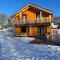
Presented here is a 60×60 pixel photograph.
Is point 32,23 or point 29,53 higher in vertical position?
point 32,23

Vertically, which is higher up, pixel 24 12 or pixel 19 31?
pixel 24 12

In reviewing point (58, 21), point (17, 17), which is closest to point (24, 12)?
point (17, 17)

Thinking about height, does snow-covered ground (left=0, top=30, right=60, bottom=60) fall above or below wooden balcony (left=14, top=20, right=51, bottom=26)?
below

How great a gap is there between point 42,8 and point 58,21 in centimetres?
3093

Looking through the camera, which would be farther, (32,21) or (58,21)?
(58,21)

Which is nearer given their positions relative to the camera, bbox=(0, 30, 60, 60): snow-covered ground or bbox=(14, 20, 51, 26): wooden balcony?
bbox=(0, 30, 60, 60): snow-covered ground

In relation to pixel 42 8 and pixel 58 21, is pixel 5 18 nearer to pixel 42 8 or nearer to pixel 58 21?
pixel 58 21

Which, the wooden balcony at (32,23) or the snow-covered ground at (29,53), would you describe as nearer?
the snow-covered ground at (29,53)

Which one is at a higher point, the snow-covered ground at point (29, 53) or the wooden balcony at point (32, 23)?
the wooden balcony at point (32, 23)

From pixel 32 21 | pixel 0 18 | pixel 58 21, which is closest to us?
pixel 32 21

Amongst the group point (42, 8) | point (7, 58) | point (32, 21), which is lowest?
point (7, 58)

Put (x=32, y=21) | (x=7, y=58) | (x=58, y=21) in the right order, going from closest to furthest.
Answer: (x=7, y=58) → (x=32, y=21) → (x=58, y=21)

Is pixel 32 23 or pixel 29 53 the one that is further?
pixel 32 23

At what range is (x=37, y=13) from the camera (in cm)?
2928
